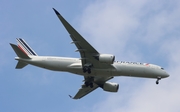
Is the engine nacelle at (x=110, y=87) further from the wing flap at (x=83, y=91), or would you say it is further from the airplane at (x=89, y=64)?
the airplane at (x=89, y=64)

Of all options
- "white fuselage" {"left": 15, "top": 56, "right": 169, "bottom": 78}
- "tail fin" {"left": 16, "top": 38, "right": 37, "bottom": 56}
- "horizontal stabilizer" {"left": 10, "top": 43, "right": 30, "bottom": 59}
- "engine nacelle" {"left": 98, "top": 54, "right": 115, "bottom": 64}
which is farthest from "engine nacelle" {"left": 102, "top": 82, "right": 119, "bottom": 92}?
"horizontal stabilizer" {"left": 10, "top": 43, "right": 30, "bottom": 59}

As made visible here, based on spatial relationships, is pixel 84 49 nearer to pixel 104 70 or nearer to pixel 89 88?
pixel 104 70

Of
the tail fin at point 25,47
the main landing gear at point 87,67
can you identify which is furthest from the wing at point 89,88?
the tail fin at point 25,47

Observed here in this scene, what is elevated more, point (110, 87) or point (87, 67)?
point (87, 67)

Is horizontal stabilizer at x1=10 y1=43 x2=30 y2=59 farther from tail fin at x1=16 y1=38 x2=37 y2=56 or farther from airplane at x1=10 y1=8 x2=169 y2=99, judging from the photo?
tail fin at x1=16 y1=38 x2=37 y2=56

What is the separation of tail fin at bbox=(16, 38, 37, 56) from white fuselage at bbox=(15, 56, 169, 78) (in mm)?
2872

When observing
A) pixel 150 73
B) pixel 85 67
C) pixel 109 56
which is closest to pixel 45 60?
pixel 85 67

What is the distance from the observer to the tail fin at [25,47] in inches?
2680

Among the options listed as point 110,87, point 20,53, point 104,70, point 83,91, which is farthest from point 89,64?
point 83,91

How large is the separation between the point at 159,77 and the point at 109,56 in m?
8.99

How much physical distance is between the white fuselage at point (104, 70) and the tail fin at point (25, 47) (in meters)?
2.87

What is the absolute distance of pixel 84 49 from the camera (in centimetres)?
6038

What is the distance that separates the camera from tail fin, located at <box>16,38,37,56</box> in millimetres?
68062

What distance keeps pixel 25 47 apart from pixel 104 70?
609 inches
